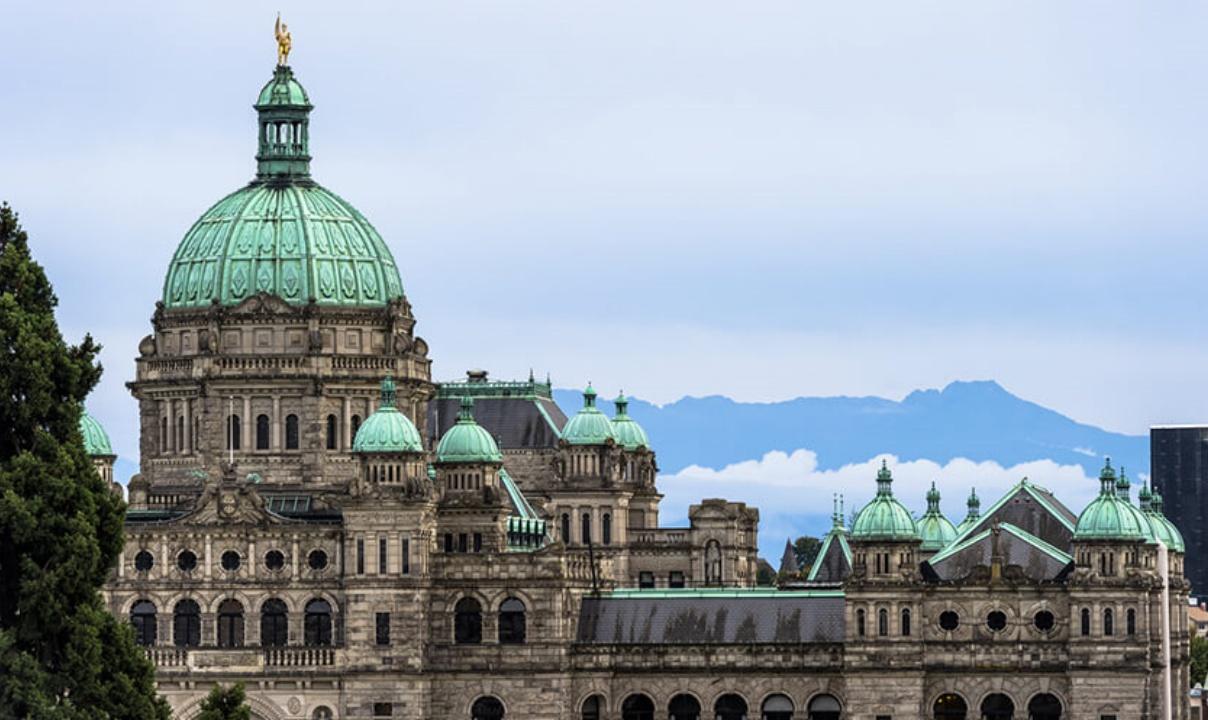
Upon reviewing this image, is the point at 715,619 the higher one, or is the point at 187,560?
the point at 187,560

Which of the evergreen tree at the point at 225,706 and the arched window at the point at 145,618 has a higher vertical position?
the arched window at the point at 145,618

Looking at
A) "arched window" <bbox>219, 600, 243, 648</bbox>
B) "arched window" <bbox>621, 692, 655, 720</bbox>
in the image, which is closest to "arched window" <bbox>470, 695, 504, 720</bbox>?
"arched window" <bbox>621, 692, 655, 720</bbox>

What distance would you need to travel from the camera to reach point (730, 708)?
19400cm

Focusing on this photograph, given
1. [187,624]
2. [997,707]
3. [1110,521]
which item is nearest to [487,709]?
[187,624]

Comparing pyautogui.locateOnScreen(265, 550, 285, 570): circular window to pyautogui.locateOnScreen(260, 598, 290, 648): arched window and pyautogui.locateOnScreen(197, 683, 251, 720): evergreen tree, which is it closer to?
pyautogui.locateOnScreen(260, 598, 290, 648): arched window

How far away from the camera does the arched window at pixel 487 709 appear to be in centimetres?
19388

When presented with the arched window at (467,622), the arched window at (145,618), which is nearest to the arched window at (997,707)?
the arched window at (467,622)

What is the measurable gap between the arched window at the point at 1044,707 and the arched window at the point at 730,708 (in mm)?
12535

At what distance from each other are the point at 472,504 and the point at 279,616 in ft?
34.7

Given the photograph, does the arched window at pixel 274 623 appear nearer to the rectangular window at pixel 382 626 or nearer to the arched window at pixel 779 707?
the rectangular window at pixel 382 626

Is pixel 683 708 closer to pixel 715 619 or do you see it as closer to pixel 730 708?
pixel 730 708

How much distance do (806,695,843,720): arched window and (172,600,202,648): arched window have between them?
27046 mm

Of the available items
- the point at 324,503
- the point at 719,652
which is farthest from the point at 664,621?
the point at 324,503

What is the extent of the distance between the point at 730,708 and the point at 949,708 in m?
9.62
